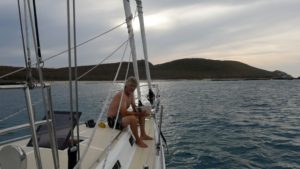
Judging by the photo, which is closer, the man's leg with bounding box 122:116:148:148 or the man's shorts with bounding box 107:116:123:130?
the man's leg with bounding box 122:116:148:148

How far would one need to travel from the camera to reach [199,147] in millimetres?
12664

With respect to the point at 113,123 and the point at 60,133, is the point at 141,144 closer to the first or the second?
the point at 113,123

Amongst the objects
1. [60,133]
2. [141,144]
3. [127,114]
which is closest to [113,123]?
[127,114]

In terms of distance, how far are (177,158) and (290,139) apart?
19.0 ft

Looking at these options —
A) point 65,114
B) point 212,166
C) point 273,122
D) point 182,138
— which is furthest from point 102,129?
point 273,122

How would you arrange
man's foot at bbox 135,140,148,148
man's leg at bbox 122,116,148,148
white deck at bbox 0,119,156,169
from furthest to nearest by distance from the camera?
man's foot at bbox 135,140,148,148
man's leg at bbox 122,116,148,148
white deck at bbox 0,119,156,169

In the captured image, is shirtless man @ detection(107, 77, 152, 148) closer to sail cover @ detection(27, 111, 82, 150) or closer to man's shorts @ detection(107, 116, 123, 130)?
man's shorts @ detection(107, 116, 123, 130)

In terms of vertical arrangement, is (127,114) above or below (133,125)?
above

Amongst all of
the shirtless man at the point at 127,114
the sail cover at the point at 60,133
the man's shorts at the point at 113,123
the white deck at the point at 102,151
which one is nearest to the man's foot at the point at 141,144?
the shirtless man at the point at 127,114

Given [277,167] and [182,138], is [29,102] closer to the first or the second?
[277,167]

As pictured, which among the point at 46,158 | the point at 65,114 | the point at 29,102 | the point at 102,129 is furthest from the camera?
the point at 102,129

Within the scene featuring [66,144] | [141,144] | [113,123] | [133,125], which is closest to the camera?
[66,144]

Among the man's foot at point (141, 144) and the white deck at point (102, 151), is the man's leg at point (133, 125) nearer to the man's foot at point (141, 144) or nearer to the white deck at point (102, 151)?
the man's foot at point (141, 144)

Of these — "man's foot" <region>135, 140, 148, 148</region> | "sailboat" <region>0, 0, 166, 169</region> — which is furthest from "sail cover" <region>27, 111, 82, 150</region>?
"man's foot" <region>135, 140, 148, 148</region>
